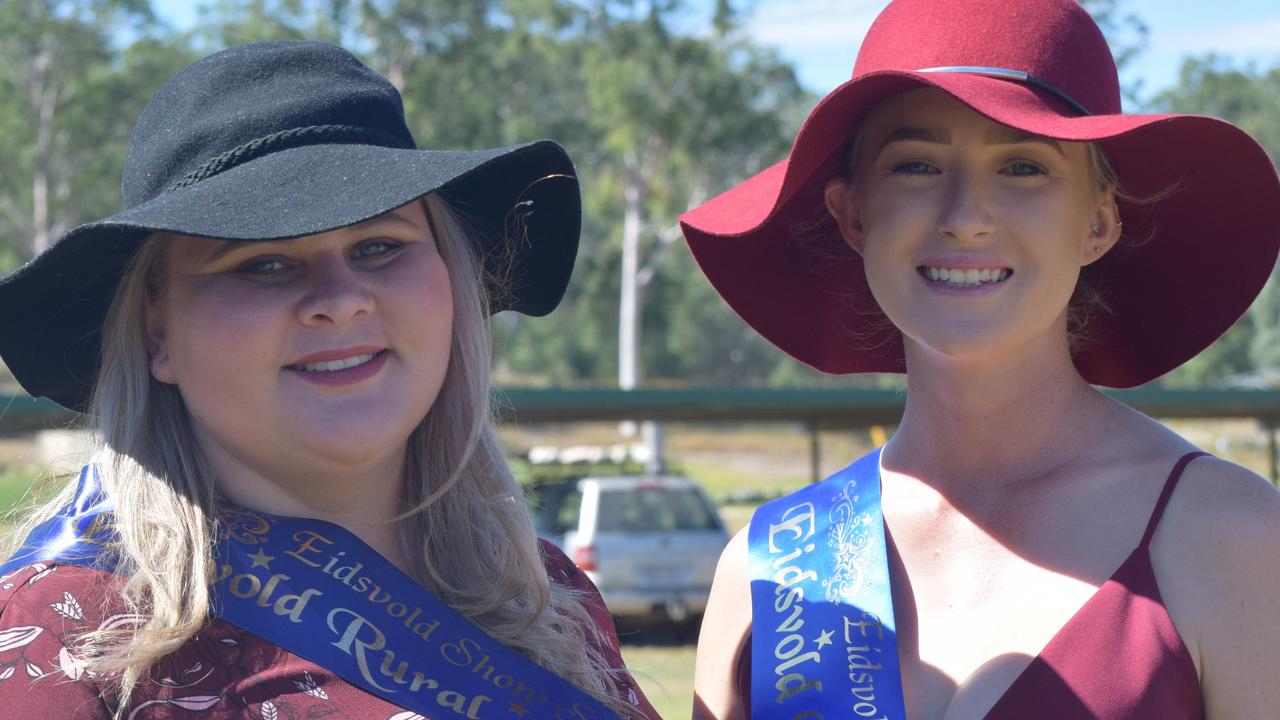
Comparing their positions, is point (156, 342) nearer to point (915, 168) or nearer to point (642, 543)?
point (915, 168)

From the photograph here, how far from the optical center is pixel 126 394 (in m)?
1.83

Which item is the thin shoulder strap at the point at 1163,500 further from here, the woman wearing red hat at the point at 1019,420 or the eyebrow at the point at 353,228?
the eyebrow at the point at 353,228

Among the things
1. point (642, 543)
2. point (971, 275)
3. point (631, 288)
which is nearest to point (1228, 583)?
point (971, 275)

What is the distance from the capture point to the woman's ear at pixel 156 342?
6.00ft

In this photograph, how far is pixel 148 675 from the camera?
5.32ft

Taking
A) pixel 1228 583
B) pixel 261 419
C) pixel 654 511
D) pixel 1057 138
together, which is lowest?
pixel 654 511

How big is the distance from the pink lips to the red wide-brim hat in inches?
29.9

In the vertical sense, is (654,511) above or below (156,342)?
below

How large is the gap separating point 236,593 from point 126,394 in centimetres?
31

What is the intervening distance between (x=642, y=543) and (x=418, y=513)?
922 cm

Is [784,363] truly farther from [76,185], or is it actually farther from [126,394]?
[126,394]

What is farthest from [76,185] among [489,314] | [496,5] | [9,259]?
[489,314]

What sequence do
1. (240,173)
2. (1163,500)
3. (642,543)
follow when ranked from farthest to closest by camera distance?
(642,543), (1163,500), (240,173)

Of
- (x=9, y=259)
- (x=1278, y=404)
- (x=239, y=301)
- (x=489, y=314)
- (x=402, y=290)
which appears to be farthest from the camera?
(x=9, y=259)
